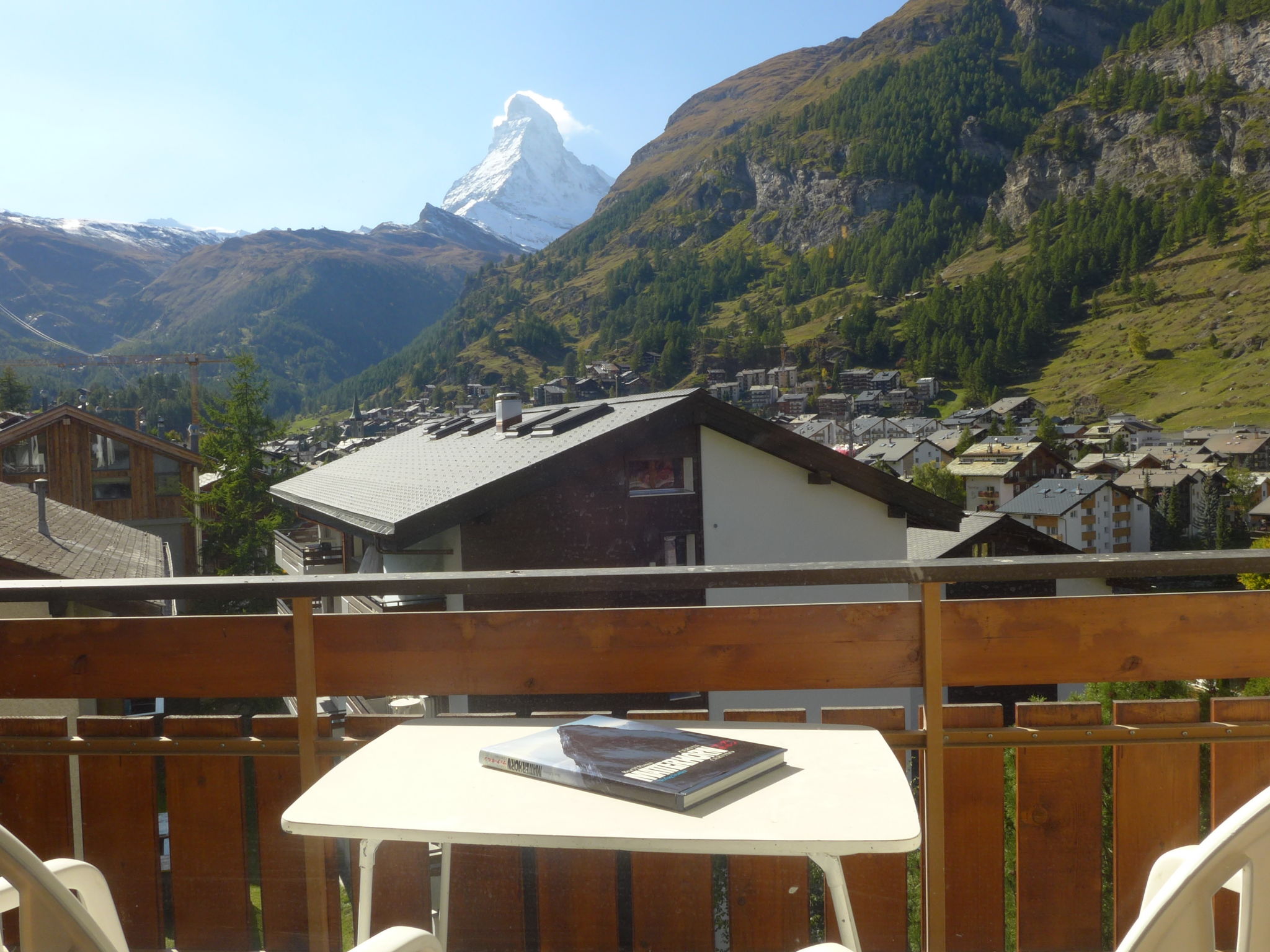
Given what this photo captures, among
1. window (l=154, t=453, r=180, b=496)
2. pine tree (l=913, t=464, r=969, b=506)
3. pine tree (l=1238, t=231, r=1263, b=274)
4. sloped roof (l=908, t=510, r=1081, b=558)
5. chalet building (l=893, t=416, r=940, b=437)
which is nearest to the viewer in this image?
sloped roof (l=908, t=510, r=1081, b=558)

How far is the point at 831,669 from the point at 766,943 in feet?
1.86

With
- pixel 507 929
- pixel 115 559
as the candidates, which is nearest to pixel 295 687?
pixel 507 929

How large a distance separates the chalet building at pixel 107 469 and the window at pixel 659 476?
21194 mm

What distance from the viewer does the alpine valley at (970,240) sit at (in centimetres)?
11106

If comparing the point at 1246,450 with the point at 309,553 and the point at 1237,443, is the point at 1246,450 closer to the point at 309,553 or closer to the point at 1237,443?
the point at 1237,443

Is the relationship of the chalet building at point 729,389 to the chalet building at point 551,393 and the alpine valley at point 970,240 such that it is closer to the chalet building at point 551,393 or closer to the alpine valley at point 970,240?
the alpine valley at point 970,240

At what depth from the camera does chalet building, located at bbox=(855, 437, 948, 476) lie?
8062cm

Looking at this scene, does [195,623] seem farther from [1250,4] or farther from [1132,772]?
[1250,4]

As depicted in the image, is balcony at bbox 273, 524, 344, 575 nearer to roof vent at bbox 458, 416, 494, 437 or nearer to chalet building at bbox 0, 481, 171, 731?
chalet building at bbox 0, 481, 171, 731

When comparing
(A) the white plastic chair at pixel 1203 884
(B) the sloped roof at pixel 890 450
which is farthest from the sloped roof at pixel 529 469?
(B) the sloped roof at pixel 890 450

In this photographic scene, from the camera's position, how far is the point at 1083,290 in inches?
4729

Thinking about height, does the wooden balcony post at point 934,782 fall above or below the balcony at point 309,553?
above

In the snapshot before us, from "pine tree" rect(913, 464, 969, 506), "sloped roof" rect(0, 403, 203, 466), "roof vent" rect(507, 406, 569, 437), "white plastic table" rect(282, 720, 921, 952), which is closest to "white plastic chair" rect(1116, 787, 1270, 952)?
"white plastic table" rect(282, 720, 921, 952)

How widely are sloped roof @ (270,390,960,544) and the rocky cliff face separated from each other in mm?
127750
